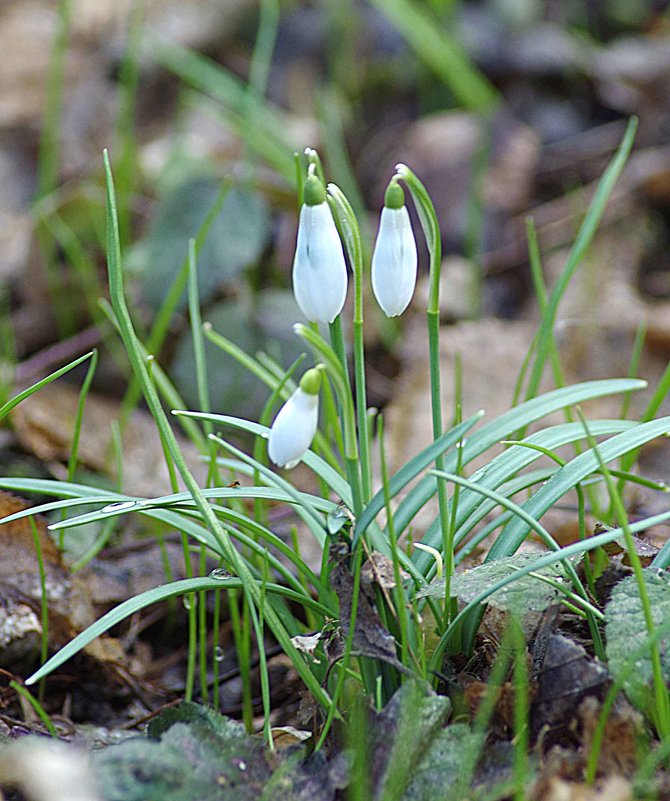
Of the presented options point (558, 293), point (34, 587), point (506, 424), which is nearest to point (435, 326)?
point (506, 424)

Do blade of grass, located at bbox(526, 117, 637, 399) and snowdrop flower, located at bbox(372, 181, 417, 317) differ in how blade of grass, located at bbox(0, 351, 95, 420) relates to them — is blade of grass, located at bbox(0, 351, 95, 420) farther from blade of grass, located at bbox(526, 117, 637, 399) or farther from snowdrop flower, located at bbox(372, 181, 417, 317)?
blade of grass, located at bbox(526, 117, 637, 399)

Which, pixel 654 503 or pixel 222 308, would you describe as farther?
pixel 222 308

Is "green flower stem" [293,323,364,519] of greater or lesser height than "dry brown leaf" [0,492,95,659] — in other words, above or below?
above

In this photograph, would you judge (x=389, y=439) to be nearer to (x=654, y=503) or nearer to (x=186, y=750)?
(x=654, y=503)

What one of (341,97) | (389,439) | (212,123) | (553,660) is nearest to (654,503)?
(389,439)

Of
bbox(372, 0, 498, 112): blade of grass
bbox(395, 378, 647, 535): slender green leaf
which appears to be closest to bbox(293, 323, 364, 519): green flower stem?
bbox(395, 378, 647, 535): slender green leaf

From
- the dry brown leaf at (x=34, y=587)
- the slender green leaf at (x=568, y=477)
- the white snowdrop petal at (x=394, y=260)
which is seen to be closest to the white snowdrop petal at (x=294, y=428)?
the white snowdrop petal at (x=394, y=260)
